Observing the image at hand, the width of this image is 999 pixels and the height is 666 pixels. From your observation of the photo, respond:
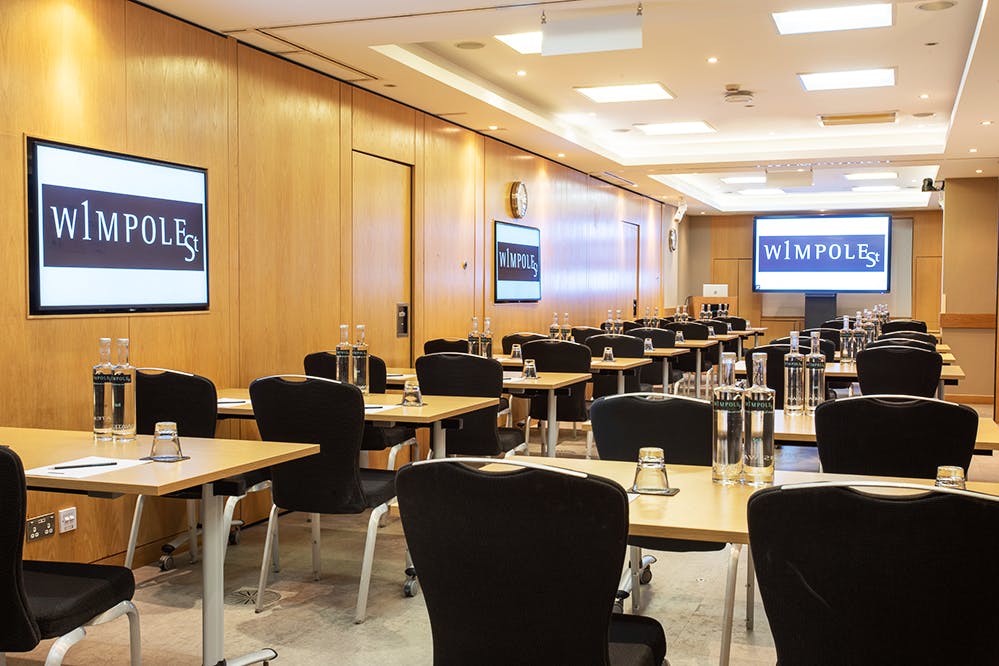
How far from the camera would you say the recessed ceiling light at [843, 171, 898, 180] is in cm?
1491

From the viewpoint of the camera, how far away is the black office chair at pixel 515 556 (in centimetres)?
189

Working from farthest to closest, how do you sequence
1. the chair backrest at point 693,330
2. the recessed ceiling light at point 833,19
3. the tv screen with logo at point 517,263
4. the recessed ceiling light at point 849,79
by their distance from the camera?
1. the chair backrest at point 693,330
2. the tv screen with logo at point 517,263
3. the recessed ceiling light at point 849,79
4. the recessed ceiling light at point 833,19

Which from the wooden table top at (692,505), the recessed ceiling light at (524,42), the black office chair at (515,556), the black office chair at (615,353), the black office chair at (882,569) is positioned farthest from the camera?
the black office chair at (615,353)

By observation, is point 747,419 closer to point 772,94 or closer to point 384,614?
point 384,614

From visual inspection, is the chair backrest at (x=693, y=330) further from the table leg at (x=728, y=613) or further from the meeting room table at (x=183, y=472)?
the meeting room table at (x=183, y=472)

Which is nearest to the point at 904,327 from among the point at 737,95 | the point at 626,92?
the point at 737,95

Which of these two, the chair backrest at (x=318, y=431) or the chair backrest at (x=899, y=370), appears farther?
the chair backrest at (x=899, y=370)

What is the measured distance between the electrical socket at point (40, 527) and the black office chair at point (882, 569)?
357 cm

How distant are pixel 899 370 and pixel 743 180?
10.3 meters

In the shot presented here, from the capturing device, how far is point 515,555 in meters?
1.94

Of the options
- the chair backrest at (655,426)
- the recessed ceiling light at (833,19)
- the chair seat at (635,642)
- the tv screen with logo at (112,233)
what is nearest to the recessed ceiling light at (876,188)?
the recessed ceiling light at (833,19)

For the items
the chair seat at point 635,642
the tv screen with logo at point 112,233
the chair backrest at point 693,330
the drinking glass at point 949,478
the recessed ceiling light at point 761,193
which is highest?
the recessed ceiling light at point 761,193

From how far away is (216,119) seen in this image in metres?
5.61

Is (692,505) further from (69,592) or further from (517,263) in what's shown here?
(517,263)
